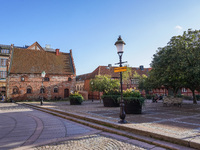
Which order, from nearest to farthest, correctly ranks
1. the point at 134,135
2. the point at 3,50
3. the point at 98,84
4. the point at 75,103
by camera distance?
the point at 134,135, the point at 75,103, the point at 98,84, the point at 3,50

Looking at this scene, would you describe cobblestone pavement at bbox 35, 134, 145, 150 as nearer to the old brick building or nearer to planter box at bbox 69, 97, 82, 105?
planter box at bbox 69, 97, 82, 105

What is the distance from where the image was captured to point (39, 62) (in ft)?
108

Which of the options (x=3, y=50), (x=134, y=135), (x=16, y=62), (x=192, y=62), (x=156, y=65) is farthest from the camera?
(x=3, y=50)

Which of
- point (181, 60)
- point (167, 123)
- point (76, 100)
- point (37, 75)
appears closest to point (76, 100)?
point (76, 100)

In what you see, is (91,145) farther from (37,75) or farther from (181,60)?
(37,75)

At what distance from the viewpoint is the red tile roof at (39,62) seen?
30852 mm

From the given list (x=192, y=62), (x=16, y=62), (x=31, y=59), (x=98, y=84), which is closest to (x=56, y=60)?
(x=31, y=59)

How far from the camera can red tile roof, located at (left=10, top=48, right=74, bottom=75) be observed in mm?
30852

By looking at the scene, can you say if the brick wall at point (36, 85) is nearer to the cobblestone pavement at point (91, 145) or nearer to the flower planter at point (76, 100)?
the flower planter at point (76, 100)

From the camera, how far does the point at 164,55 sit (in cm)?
1380

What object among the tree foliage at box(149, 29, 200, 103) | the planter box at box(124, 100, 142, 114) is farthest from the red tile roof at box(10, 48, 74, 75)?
the planter box at box(124, 100, 142, 114)

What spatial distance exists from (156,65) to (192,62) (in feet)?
10.2

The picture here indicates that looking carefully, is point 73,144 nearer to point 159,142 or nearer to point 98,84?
point 159,142

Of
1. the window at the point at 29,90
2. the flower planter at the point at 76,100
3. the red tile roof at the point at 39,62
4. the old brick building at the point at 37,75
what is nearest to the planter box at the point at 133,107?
the flower planter at the point at 76,100
